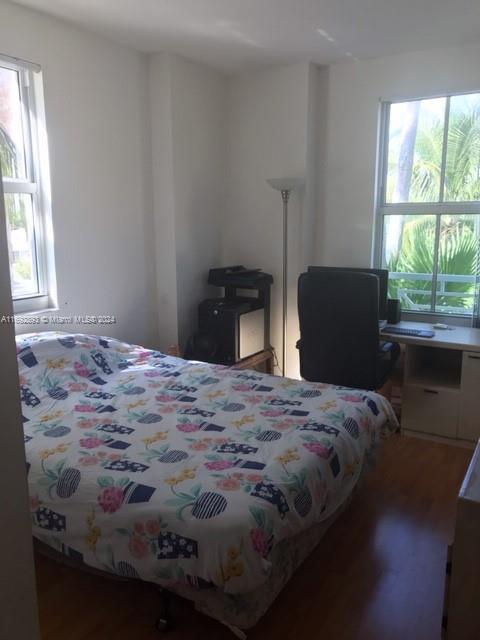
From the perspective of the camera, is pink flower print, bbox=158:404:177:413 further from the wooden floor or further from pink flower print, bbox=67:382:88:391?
the wooden floor

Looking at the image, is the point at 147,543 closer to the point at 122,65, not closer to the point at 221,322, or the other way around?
the point at 221,322

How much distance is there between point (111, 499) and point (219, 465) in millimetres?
392

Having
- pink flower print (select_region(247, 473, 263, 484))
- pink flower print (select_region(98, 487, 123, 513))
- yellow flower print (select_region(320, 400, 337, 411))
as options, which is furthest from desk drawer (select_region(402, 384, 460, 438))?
pink flower print (select_region(98, 487, 123, 513))

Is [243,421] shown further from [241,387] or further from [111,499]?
[111,499]

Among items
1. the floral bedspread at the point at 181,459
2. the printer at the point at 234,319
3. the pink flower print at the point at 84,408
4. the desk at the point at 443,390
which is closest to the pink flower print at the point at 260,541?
the floral bedspread at the point at 181,459

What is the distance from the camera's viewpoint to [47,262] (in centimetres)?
308

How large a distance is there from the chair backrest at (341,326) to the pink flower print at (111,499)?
1649mm

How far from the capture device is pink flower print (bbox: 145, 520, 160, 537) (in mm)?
1601

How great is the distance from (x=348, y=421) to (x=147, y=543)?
1.04 metres

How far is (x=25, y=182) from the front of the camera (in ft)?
9.54

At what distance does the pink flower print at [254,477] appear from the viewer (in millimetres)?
1756

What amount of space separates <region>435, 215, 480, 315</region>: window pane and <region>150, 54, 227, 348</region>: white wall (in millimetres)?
1744

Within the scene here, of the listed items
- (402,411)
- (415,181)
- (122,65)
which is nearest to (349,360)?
(402,411)

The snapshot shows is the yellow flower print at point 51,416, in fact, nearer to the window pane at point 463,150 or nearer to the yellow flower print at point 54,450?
the yellow flower print at point 54,450
